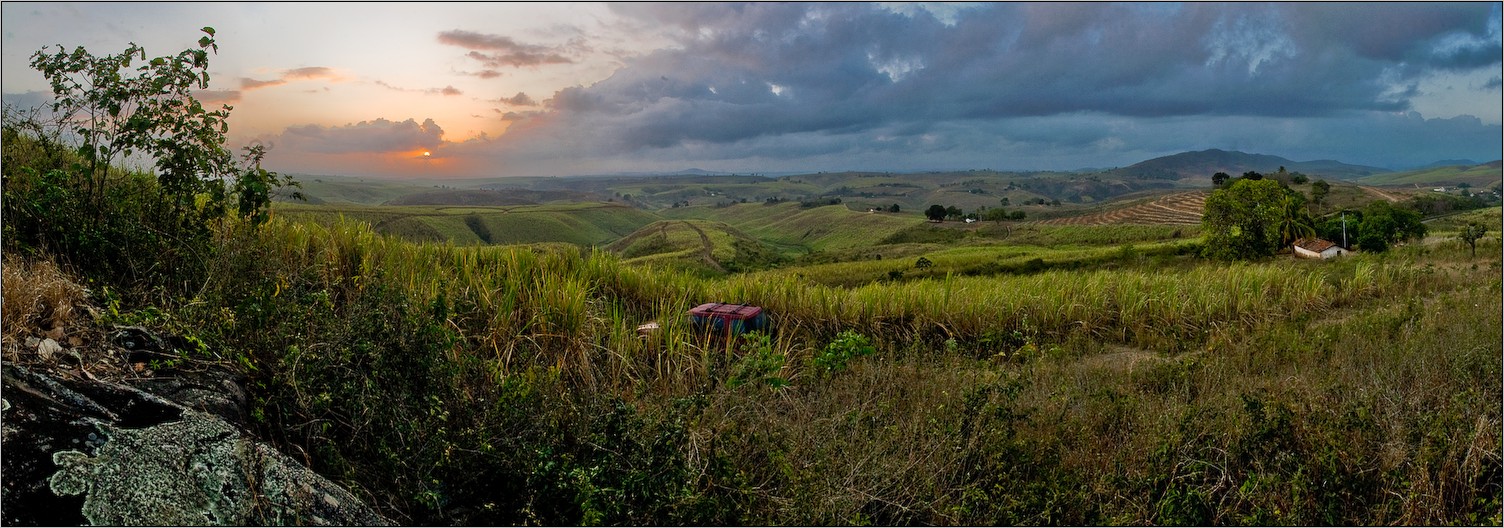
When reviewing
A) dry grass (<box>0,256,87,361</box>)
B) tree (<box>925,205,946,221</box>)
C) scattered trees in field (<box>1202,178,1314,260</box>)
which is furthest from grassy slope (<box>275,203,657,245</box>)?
dry grass (<box>0,256,87,361</box>)

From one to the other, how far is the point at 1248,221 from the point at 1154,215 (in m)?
53.9

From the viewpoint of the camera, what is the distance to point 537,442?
12.7 feet

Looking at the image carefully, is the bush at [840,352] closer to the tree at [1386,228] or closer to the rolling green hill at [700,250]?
the rolling green hill at [700,250]

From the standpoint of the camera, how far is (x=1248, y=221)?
44062 mm

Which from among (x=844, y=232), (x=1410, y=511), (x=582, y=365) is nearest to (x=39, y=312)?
(x=582, y=365)

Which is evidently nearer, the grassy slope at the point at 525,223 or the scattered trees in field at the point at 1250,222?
the scattered trees in field at the point at 1250,222

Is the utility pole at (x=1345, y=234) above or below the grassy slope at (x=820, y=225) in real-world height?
above

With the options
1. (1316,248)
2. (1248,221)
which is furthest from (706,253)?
(1316,248)

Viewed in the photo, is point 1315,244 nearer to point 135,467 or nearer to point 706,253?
Answer: point 706,253

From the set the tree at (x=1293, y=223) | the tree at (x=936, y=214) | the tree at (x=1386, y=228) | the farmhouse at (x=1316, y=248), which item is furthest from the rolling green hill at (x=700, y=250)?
the tree at (x=936, y=214)

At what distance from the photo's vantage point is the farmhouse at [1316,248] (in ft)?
128

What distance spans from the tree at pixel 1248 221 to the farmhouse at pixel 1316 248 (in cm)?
167

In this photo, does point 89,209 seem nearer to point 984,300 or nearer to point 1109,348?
point 984,300

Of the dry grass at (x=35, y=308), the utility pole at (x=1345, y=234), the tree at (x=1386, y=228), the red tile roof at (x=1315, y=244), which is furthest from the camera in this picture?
the utility pole at (x=1345, y=234)
